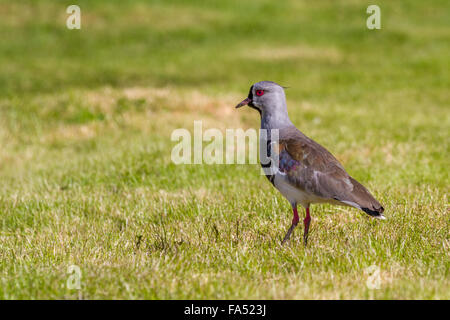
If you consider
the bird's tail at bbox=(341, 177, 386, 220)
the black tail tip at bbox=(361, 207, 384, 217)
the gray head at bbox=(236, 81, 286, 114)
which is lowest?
the black tail tip at bbox=(361, 207, 384, 217)

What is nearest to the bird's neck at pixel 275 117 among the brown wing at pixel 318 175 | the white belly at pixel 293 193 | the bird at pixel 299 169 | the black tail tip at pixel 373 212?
the bird at pixel 299 169

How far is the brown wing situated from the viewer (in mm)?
5602

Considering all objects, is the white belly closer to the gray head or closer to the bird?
the bird

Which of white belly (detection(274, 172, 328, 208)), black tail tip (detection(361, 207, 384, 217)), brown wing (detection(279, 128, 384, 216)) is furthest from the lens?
white belly (detection(274, 172, 328, 208))

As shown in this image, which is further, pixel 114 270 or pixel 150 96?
pixel 150 96

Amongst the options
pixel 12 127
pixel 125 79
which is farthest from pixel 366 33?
pixel 12 127

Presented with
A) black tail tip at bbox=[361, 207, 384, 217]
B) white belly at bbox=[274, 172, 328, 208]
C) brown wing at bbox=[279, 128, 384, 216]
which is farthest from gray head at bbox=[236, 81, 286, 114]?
black tail tip at bbox=[361, 207, 384, 217]

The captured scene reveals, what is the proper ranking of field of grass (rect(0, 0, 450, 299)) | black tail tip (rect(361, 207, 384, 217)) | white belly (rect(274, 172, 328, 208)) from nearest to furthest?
field of grass (rect(0, 0, 450, 299)) < black tail tip (rect(361, 207, 384, 217)) < white belly (rect(274, 172, 328, 208))

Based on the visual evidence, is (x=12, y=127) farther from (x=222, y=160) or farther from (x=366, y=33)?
(x=366, y=33)

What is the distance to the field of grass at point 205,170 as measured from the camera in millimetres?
5105

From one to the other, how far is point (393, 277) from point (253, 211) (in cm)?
252

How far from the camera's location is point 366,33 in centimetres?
2947

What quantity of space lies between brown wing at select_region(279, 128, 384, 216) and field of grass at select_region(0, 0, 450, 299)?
1.49 ft

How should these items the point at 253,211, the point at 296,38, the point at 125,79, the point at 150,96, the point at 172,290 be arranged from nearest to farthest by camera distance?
the point at 172,290 < the point at 253,211 < the point at 150,96 < the point at 125,79 < the point at 296,38
